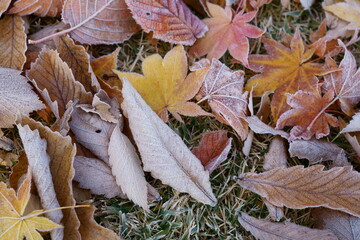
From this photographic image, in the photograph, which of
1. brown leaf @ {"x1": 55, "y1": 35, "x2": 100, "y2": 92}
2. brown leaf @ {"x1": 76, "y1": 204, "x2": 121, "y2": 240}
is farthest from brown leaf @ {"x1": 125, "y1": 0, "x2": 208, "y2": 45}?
brown leaf @ {"x1": 76, "y1": 204, "x2": 121, "y2": 240}

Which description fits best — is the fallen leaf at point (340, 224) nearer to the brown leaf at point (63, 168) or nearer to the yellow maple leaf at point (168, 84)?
the yellow maple leaf at point (168, 84)

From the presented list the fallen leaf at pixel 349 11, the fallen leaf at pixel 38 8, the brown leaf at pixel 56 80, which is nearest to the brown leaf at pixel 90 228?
the brown leaf at pixel 56 80

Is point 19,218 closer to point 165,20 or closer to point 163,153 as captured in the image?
point 163,153

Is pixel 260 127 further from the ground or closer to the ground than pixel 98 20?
closer to the ground

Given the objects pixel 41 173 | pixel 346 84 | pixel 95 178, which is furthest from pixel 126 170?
pixel 346 84

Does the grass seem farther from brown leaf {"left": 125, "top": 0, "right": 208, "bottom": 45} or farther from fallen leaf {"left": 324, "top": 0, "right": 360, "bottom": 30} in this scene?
fallen leaf {"left": 324, "top": 0, "right": 360, "bottom": 30}

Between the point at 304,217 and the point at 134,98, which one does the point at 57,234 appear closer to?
the point at 134,98

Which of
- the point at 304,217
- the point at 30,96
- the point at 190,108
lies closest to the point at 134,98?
the point at 190,108
